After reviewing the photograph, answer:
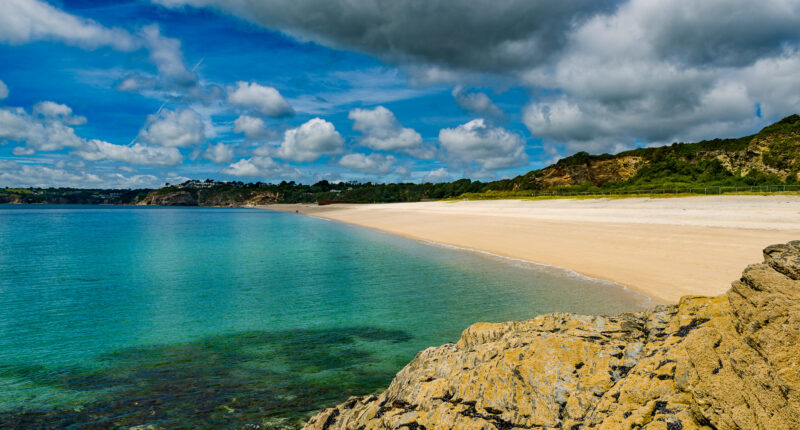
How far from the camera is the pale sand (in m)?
17.5

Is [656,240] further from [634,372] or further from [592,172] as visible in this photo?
[592,172]

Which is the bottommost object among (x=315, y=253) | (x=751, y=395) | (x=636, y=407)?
(x=315, y=253)

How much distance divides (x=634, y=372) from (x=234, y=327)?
42.6 ft

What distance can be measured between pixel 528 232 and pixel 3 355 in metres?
34.2

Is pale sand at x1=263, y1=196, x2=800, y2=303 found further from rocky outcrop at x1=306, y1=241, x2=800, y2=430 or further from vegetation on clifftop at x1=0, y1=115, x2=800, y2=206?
vegetation on clifftop at x1=0, y1=115, x2=800, y2=206

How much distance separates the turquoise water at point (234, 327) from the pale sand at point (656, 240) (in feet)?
7.22

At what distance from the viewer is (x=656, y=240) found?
25.6 m

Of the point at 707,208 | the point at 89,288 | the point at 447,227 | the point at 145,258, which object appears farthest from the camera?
the point at 447,227

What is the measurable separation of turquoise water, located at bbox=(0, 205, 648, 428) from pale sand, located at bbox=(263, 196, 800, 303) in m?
2.20

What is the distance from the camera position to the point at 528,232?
37.3m

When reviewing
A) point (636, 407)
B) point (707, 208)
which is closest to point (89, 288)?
point (636, 407)

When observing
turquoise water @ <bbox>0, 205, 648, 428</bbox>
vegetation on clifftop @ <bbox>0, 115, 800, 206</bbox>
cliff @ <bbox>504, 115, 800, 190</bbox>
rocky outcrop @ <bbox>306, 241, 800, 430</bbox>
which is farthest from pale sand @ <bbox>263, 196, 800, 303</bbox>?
cliff @ <bbox>504, 115, 800, 190</bbox>

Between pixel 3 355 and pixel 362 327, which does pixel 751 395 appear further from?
pixel 3 355

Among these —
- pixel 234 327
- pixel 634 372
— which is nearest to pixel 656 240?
pixel 234 327
